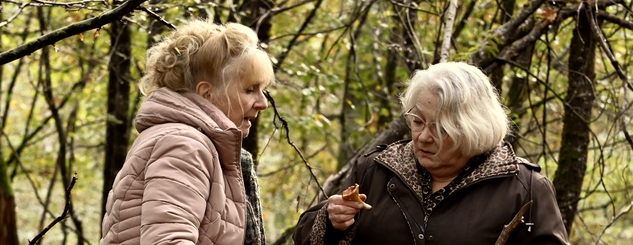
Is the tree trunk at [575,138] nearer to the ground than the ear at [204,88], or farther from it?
nearer to the ground

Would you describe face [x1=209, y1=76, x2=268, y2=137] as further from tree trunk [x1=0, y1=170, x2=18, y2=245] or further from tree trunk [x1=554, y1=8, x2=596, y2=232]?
tree trunk [x1=554, y1=8, x2=596, y2=232]

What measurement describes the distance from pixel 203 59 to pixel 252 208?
0.53m

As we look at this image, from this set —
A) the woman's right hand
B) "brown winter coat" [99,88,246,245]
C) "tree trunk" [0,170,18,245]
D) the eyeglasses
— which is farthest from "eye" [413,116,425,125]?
"tree trunk" [0,170,18,245]

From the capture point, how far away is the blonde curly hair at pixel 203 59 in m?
2.45

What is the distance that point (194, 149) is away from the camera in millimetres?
2178

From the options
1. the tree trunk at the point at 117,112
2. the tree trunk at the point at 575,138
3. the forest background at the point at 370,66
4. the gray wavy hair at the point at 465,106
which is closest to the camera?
the gray wavy hair at the point at 465,106

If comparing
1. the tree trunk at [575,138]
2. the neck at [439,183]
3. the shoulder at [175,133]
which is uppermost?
the shoulder at [175,133]

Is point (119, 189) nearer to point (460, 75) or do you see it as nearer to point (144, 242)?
point (144, 242)

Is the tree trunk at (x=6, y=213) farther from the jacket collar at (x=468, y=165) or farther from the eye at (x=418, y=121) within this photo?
the eye at (x=418, y=121)

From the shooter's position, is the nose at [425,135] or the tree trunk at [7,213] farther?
the tree trunk at [7,213]

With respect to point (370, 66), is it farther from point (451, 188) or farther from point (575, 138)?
point (451, 188)

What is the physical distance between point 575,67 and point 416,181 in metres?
2.43

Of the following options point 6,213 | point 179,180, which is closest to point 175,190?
point 179,180

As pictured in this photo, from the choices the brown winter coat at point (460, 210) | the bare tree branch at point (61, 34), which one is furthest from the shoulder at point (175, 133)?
the brown winter coat at point (460, 210)
